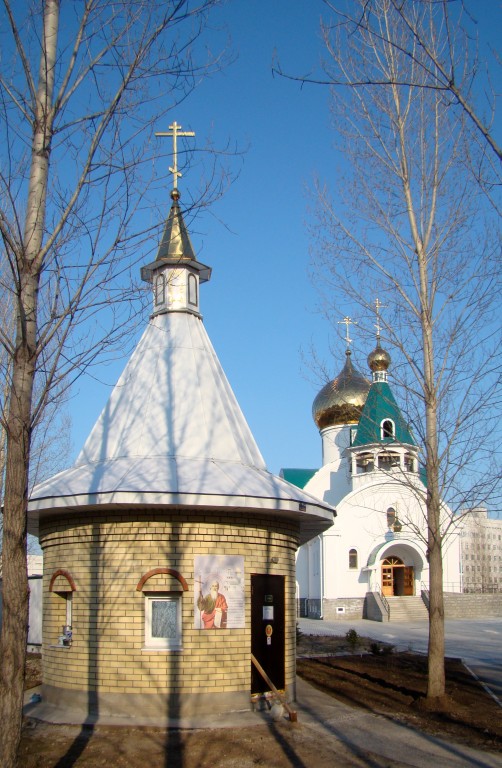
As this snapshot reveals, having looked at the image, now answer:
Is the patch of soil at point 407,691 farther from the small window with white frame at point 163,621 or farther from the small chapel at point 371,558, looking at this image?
the small chapel at point 371,558

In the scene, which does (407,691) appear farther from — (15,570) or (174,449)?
(15,570)

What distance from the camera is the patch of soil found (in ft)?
30.4

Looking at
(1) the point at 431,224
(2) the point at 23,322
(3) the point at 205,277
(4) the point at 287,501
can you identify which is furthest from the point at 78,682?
(1) the point at 431,224

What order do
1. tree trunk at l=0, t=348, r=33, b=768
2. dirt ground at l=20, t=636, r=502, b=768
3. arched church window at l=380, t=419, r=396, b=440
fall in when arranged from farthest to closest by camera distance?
arched church window at l=380, t=419, r=396, b=440 → dirt ground at l=20, t=636, r=502, b=768 → tree trunk at l=0, t=348, r=33, b=768

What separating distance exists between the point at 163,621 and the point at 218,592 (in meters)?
0.79

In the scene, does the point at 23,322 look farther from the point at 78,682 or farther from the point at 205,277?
the point at 205,277

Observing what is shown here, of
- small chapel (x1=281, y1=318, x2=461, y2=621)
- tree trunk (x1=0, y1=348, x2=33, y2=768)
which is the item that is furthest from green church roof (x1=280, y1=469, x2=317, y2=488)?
tree trunk (x1=0, y1=348, x2=33, y2=768)

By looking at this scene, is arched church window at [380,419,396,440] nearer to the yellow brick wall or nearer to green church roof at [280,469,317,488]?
the yellow brick wall

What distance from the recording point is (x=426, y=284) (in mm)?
11906

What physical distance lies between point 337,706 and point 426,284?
639 centimetres

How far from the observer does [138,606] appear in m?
9.64

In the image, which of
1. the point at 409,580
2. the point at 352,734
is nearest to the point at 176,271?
the point at 352,734

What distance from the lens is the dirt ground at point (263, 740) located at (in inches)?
299

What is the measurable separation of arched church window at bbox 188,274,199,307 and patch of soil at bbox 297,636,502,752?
6790mm
